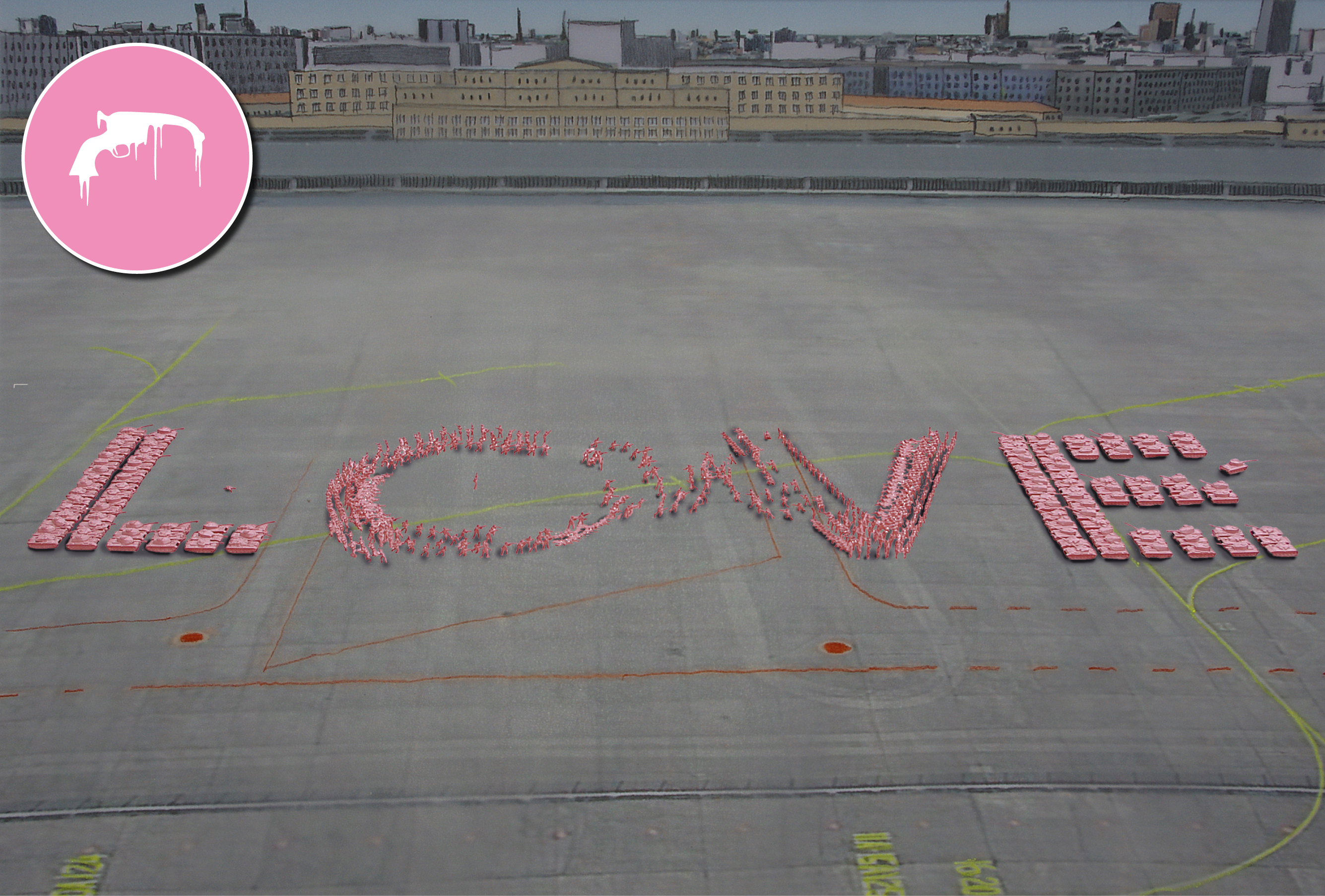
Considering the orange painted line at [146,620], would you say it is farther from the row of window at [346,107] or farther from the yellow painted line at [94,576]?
the row of window at [346,107]

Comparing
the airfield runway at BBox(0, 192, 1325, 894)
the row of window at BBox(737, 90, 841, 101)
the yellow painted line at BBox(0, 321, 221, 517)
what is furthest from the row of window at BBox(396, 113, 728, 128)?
the yellow painted line at BBox(0, 321, 221, 517)

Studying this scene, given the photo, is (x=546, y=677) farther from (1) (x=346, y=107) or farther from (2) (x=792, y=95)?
(2) (x=792, y=95)

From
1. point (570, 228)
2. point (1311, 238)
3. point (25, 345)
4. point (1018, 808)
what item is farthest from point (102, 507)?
point (1311, 238)

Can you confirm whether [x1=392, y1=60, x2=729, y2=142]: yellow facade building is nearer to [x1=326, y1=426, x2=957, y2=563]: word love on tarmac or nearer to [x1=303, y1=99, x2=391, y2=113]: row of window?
[x1=303, y1=99, x2=391, y2=113]: row of window

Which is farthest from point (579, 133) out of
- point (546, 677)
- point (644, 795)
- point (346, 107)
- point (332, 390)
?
point (644, 795)

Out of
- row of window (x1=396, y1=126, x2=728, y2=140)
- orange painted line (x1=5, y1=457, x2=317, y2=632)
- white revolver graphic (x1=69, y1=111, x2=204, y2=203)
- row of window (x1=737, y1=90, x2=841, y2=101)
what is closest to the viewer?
white revolver graphic (x1=69, y1=111, x2=204, y2=203)

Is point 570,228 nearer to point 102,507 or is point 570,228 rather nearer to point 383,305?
point 383,305
